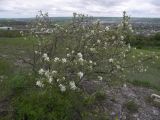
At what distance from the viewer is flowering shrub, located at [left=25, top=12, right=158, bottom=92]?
6.84 meters

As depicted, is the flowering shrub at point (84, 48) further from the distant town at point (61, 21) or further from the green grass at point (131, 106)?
the green grass at point (131, 106)

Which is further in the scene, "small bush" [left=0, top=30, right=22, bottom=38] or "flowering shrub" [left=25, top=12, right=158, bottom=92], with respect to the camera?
"small bush" [left=0, top=30, right=22, bottom=38]

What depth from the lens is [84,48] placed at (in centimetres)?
754

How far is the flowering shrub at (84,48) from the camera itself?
6.84 metres

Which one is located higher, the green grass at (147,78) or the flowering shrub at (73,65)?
the flowering shrub at (73,65)

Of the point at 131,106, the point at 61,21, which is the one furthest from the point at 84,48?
the point at 61,21

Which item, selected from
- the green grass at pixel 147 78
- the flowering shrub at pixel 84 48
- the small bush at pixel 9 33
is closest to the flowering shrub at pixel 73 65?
the flowering shrub at pixel 84 48

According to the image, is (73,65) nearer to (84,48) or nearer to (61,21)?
(84,48)

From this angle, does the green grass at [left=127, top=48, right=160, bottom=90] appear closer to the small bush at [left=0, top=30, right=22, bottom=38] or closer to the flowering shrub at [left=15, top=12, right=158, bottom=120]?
the flowering shrub at [left=15, top=12, right=158, bottom=120]

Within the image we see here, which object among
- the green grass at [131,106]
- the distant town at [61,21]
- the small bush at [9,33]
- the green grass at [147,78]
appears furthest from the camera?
the small bush at [9,33]

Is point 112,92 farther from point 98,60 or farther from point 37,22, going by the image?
point 37,22

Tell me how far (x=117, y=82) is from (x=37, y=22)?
256 centimetres

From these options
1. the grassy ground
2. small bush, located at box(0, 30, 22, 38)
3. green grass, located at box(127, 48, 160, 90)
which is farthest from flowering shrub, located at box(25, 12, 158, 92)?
small bush, located at box(0, 30, 22, 38)

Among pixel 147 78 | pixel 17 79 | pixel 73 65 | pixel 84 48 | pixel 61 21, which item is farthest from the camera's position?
pixel 147 78
